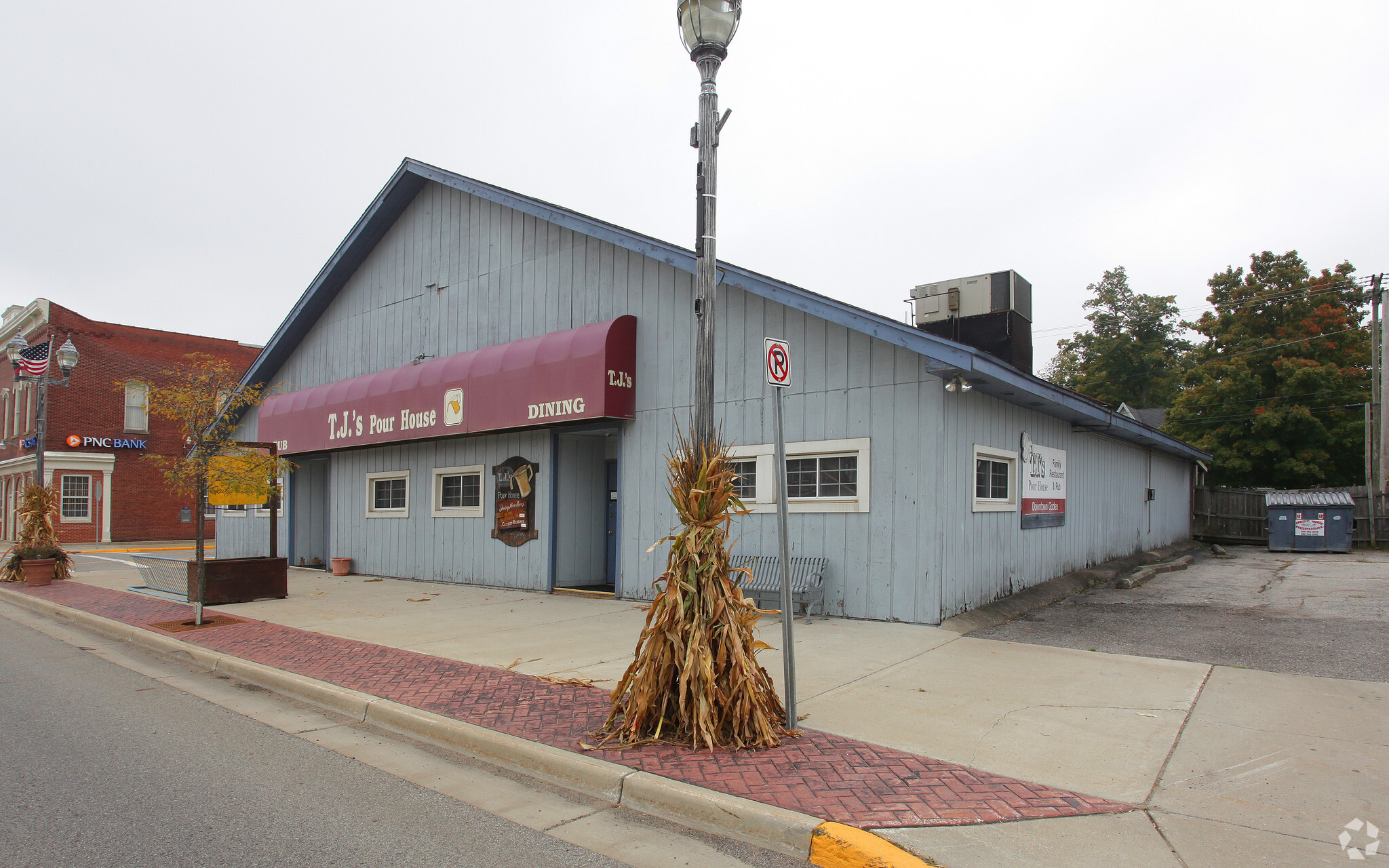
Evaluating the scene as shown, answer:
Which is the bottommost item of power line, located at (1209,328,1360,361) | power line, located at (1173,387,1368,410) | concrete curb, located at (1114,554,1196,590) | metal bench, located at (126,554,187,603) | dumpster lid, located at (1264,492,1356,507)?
metal bench, located at (126,554,187,603)

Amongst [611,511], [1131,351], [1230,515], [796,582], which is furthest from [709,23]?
[1131,351]

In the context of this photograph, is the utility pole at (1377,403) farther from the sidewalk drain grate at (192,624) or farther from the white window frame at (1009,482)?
the sidewalk drain grate at (192,624)

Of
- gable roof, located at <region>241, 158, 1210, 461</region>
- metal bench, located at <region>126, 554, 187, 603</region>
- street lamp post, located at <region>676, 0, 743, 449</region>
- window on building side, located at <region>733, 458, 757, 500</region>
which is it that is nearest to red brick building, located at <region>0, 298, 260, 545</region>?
gable roof, located at <region>241, 158, 1210, 461</region>

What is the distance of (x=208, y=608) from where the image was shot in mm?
12578

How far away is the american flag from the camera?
22375mm

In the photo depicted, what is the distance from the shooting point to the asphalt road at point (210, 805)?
391 centimetres

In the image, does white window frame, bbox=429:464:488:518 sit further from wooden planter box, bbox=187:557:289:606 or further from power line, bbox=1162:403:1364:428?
power line, bbox=1162:403:1364:428

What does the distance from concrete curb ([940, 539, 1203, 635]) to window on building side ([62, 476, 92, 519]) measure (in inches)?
1408

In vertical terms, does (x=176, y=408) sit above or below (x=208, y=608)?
above

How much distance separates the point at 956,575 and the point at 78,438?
1406 inches

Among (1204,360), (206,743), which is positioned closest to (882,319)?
(206,743)

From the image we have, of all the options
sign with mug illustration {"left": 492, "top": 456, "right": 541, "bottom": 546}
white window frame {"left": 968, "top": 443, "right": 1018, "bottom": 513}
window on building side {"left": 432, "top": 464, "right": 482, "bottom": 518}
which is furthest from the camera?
window on building side {"left": 432, "top": 464, "right": 482, "bottom": 518}

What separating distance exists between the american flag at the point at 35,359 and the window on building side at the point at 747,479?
2134cm

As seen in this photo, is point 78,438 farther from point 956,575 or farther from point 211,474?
point 956,575
